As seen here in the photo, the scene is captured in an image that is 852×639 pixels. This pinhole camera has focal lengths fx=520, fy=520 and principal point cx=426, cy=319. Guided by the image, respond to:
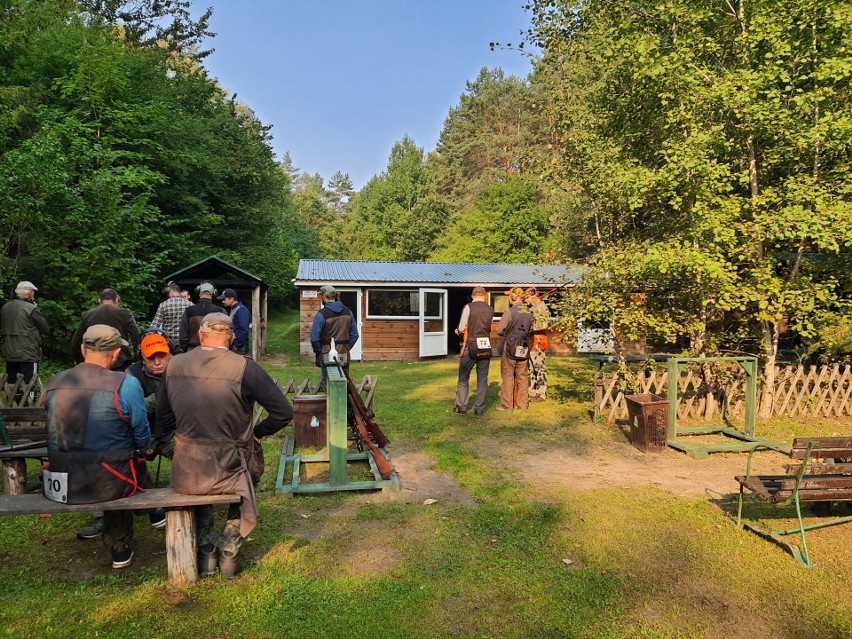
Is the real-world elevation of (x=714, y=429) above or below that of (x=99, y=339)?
A: below

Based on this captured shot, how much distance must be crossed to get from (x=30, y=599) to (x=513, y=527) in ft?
11.2

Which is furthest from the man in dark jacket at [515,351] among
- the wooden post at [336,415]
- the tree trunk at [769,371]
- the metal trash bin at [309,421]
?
the wooden post at [336,415]

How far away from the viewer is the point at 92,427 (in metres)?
3.18

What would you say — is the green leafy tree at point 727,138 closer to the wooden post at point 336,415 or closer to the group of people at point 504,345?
the group of people at point 504,345

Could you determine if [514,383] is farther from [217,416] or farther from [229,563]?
[217,416]

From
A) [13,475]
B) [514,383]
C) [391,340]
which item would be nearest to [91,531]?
[13,475]

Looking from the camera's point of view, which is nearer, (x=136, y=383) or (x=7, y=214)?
(x=136, y=383)

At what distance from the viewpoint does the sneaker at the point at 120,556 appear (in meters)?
3.59

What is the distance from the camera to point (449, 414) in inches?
344

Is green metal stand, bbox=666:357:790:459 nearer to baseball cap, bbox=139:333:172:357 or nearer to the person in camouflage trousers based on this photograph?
the person in camouflage trousers

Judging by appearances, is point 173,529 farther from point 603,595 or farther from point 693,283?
point 693,283

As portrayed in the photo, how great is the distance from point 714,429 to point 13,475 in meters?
8.22

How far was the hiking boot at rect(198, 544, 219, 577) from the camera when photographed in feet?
11.6

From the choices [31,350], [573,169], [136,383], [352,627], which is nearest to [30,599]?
[136,383]
